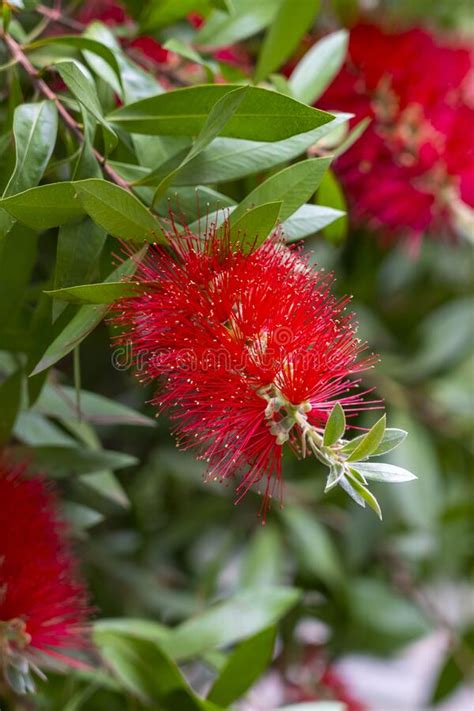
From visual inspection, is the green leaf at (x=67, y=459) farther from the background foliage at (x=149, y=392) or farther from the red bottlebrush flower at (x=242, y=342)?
the red bottlebrush flower at (x=242, y=342)

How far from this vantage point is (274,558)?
0.90m

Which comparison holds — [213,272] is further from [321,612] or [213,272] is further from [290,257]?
[321,612]

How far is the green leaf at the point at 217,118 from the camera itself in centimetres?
39

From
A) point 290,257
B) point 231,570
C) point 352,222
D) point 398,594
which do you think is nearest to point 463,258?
point 352,222

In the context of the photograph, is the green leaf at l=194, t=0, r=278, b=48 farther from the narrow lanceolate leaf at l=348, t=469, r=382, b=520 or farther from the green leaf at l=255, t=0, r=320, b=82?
the narrow lanceolate leaf at l=348, t=469, r=382, b=520

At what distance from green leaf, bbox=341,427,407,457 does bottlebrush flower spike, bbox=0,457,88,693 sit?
0.70ft

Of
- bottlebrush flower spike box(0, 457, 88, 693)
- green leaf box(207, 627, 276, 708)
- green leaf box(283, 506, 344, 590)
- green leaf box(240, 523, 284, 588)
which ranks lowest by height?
green leaf box(240, 523, 284, 588)

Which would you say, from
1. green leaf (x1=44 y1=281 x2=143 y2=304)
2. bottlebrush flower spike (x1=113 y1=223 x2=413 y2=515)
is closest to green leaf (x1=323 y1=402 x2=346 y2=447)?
bottlebrush flower spike (x1=113 y1=223 x2=413 y2=515)

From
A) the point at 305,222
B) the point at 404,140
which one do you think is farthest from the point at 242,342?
the point at 404,140

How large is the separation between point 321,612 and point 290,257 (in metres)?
0.57

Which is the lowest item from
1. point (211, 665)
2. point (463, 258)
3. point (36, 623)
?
point (211, 665)

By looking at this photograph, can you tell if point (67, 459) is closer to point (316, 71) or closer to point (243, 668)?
point (243, 668)

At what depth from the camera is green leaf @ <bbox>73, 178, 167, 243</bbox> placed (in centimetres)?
40

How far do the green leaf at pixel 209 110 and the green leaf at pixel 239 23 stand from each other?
21 centimetres
